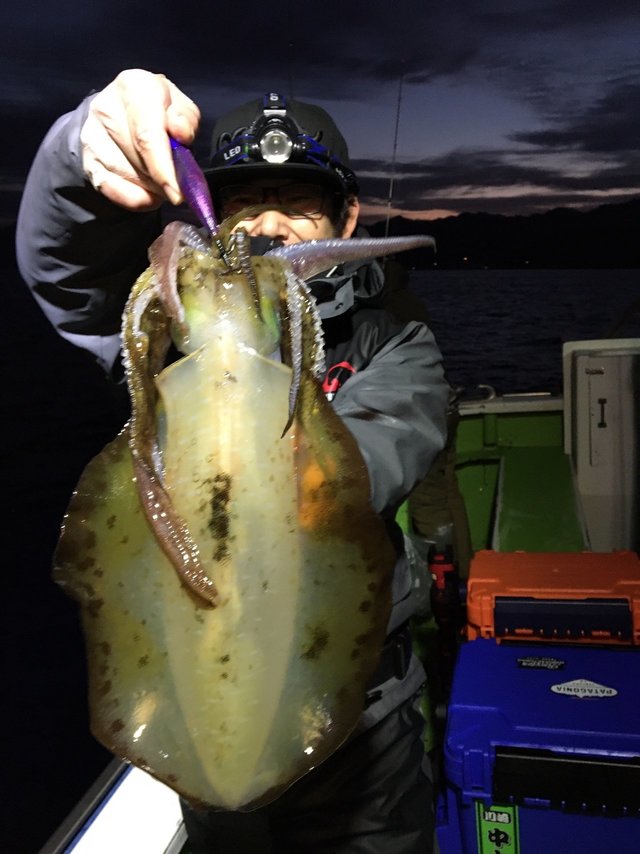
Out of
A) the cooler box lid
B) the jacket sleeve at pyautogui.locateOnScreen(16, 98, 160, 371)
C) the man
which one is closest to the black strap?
the man

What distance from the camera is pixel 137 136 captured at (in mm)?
1266

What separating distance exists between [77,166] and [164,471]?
0.82 m

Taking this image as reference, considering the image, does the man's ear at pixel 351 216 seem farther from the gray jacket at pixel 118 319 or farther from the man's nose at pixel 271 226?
the gray jacket at pixel 118 319

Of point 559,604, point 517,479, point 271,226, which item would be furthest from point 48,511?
point 271,226

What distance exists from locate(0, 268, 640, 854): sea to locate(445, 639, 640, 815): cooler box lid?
1818 mm

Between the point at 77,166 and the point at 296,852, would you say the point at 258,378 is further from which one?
the point at 296,852

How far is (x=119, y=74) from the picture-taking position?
1347mm

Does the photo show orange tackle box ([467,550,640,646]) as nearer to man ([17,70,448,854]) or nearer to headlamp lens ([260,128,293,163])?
man ([17,70,448,854])

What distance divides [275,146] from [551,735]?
2289mm

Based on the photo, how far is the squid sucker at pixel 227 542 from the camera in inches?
44.6

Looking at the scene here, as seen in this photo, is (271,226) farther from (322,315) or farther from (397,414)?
(397,414)

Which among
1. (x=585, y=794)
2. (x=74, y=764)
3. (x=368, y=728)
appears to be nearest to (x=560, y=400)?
(x=585, y=794)

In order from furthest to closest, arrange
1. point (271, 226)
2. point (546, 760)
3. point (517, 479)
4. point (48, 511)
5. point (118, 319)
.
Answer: point (48, 511) → point (517, 479) → point (546, 760) → point (271, 226) → point (118, 319)

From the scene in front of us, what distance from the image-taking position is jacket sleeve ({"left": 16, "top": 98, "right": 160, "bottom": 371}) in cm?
163
